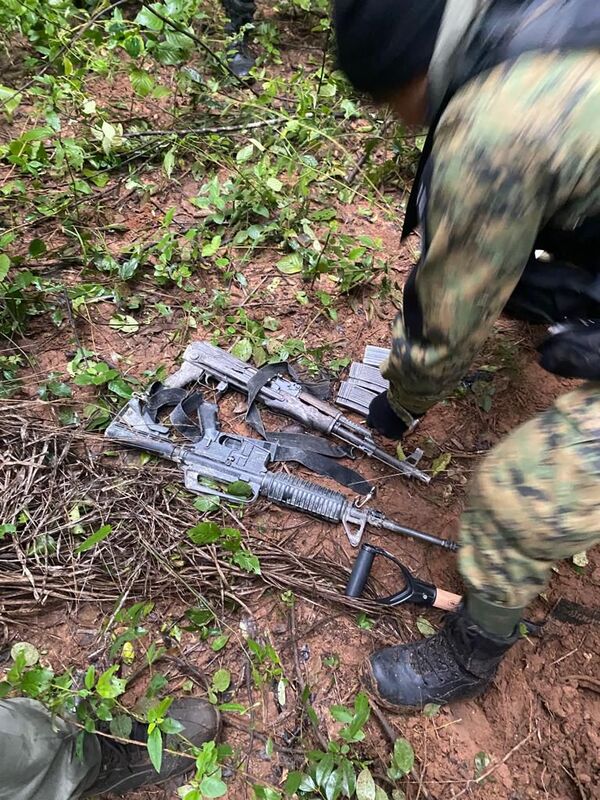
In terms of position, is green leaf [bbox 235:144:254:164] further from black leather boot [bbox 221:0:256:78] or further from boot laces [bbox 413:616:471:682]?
boot laces [bbox 413:616:471:682]

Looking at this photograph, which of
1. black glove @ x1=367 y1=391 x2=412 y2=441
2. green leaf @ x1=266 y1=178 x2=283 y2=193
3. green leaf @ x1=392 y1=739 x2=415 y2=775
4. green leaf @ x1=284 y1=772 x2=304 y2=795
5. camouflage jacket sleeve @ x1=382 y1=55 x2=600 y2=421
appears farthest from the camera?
green leaf @ x1=266 y1=178 x2=283 y2=193

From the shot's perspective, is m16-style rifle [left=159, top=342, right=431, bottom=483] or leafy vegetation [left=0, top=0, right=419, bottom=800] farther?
m16-style rifle [left=159, top=342, right=431, bottom=483]

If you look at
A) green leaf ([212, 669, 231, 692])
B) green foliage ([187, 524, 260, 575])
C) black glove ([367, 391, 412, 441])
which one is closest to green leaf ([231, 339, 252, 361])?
black glove ([367, 391, 412, 441])

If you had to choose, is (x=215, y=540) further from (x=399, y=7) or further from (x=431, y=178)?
(x=399, y=7)

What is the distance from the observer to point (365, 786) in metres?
1.44

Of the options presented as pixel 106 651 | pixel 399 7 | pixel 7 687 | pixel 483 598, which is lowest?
pixel 106 651

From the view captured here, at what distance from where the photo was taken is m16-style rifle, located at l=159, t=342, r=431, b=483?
2.06 meters

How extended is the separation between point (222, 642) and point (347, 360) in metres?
1.16

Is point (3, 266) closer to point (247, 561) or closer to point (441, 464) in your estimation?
point (247, 561)

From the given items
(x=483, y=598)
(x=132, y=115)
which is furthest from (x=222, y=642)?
(x=132, y=115)

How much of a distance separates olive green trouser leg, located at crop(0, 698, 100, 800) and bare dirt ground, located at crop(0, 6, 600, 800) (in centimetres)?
30

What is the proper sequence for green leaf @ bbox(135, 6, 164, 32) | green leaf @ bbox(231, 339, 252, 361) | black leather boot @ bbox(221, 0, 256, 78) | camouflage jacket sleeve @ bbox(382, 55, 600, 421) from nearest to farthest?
camouflage jacket sleeve @ bbox(382, 55, 600, 421)
green leaf @ bbox(231, 339, 252, 361)
green leaf @ bbox(135, 6, 164, 32)
black leather boot @ bbox(221, 0, 256, 78)

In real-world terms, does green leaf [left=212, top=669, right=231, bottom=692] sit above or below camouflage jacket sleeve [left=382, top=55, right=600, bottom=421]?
below

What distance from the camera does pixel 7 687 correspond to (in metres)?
1.28
